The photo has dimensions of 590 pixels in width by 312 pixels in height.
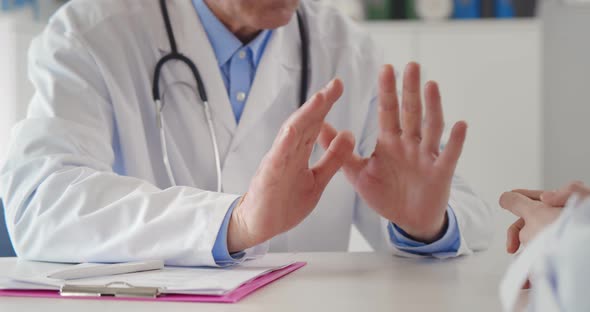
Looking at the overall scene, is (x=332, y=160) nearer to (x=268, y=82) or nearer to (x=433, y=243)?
(x=433, y=243)

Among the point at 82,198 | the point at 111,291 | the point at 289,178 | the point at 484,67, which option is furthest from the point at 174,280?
the point at 484,67

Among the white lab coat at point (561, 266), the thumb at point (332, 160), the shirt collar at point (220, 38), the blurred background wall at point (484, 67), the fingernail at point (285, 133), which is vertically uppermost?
the shirt collar at point (220, 38)

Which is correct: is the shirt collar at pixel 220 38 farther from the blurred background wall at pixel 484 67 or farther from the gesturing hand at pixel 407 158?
the blurred background wall at pixel 484 67

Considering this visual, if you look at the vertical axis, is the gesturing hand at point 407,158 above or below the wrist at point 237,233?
above

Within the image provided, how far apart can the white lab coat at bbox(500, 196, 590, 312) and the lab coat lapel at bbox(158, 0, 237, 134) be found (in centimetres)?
113

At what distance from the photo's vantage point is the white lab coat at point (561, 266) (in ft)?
1.51

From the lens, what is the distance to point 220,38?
5.33 feet

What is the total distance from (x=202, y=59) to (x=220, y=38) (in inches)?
2.8

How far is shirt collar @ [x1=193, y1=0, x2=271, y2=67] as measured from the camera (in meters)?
1.62

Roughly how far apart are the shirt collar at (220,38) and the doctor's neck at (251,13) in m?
0.02

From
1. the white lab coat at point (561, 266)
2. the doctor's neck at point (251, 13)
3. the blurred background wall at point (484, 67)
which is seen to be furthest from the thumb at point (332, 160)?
the blurred background wall at point (484, 67)

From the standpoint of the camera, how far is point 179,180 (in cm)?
155

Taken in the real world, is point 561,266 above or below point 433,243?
above

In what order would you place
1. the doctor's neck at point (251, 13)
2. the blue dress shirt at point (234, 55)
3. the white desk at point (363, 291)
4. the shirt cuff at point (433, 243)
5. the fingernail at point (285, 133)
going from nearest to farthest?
the white desk at point (363, 291) → the fingernail at point (285, 133) → the shirt cuff at point (433, 243) → the doctor's neck at point (251, 13) → the blue dress shirt at point (234, 55)
